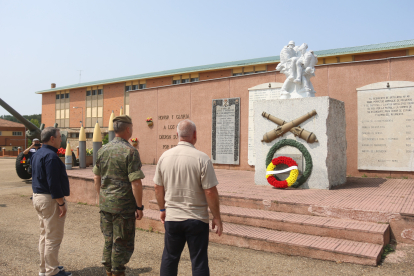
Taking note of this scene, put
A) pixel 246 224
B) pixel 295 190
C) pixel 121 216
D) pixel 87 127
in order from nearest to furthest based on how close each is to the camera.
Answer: pixel 121 216 < pixel 246 224 < pixel 295 190 < pixel 87 127

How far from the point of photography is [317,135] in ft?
22.6

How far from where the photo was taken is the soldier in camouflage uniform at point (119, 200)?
3246mm

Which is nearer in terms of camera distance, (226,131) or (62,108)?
(226,131)

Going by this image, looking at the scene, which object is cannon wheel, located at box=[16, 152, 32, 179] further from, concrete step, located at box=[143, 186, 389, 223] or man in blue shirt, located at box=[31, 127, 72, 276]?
man in blue shirt, located at box=[31, 127, 72, 276]

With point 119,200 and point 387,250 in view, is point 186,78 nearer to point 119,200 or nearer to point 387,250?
point 387,250

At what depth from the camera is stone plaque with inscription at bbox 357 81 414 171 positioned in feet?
28.1

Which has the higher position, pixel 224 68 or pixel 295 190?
pixel 224 68

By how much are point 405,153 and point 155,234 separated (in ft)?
22.1

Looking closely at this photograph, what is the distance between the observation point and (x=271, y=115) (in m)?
7.41

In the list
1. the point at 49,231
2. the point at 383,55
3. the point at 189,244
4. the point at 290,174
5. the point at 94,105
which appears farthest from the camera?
the point at 94,105

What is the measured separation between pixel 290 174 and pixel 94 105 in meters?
29.4

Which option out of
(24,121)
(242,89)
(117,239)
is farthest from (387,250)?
(24,121)

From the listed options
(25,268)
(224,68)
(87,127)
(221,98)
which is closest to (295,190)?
(25,268)

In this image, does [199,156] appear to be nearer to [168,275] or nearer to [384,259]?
[168,275]
